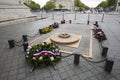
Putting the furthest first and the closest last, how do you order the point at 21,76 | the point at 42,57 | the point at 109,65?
the point at 42,57 < the point at 109,65 < the point at 21,76

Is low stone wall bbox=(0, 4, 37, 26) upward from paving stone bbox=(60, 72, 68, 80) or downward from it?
upward

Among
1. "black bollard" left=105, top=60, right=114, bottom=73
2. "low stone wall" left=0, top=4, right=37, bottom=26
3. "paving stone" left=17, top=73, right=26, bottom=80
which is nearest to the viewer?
"paving stone" left=17, top=73, right=26, bottom=80

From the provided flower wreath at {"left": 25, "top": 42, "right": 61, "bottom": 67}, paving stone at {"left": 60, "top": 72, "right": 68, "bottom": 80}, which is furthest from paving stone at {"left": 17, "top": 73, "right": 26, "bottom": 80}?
paving stone at {"left": 60, "top": 72, "right": 68, "bottom": 80}

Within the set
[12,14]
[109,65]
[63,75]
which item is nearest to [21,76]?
[63,75]

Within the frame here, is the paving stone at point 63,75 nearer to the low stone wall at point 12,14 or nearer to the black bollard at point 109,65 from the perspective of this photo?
the black bollard at point 109,65

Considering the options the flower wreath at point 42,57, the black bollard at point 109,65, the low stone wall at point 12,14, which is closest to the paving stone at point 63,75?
the flower wreath at point 42,57

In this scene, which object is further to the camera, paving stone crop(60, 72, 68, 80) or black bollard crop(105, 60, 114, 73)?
black bollard crop(105, 60, 114, 73)

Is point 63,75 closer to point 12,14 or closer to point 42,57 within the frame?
point 42,57

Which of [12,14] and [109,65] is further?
[12,14]

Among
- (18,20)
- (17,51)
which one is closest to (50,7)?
(18,20)

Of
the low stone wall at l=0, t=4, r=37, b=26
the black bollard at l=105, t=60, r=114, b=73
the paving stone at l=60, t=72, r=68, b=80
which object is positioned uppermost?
the low stone wall at l=0, t=4, r=37, b=26

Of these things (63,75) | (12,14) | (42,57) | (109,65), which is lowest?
(63,75)

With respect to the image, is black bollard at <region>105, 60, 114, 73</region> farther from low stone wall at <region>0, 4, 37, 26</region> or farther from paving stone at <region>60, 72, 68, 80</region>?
low stone wall at <region>0, 4, 37, 26</region>

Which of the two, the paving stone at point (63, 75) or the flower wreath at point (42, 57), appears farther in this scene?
the flower wreath at point (42, 57)
